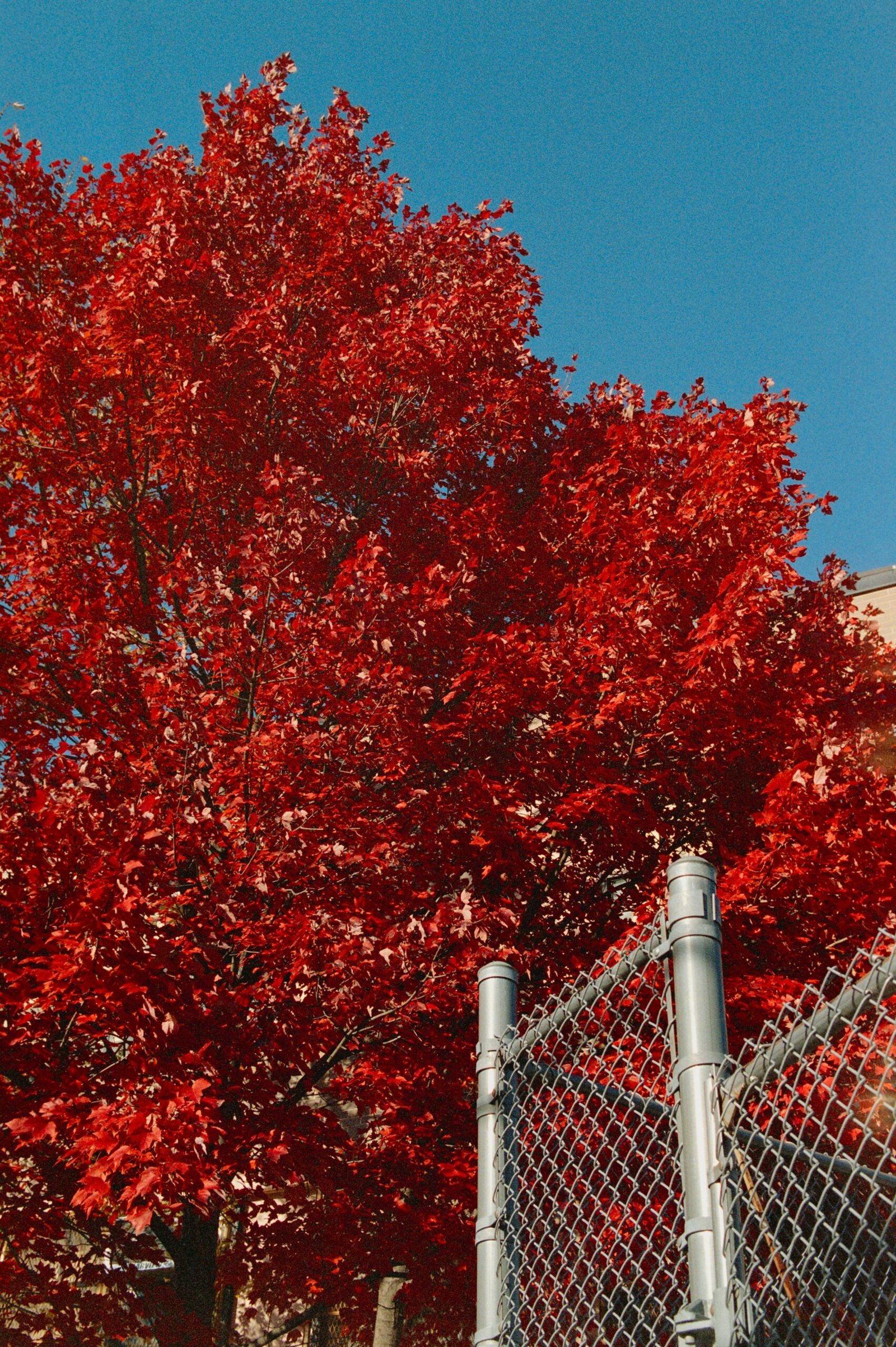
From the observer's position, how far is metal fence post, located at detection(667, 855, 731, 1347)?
2.48 metres

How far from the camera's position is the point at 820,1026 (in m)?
2.57

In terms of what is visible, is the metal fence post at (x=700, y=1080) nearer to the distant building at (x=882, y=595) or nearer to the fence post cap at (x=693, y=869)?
the fence post cap at (x=693, y=869)

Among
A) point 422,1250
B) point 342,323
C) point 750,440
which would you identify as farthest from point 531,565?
point 422,1250

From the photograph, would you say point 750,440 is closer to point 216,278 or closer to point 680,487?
point 680,487

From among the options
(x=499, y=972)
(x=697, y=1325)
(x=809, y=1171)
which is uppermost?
(x=499, y=972)

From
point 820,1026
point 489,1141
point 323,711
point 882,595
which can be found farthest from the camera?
point 882,595

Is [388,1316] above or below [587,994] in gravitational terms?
below

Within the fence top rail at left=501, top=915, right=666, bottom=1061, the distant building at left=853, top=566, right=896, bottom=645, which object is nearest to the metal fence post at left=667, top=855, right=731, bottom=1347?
the fence top rail at left=501, top=915, right=666, bottom=1061

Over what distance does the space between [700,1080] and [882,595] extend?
20.7m

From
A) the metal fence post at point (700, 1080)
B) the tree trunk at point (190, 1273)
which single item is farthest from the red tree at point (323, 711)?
the metal fence post at point (700, 1080)

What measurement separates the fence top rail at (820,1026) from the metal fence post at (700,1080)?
0.07 meters

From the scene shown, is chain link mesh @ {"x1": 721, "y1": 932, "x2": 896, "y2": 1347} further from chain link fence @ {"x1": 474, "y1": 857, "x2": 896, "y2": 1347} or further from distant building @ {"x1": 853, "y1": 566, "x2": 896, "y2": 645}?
distant building @ {"x1": 853, "y1": 566, "x2": 896, "y2": 645}

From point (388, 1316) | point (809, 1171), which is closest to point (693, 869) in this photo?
point (809, 1171)

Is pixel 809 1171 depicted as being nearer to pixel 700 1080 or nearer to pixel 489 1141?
pixel 700 1080
